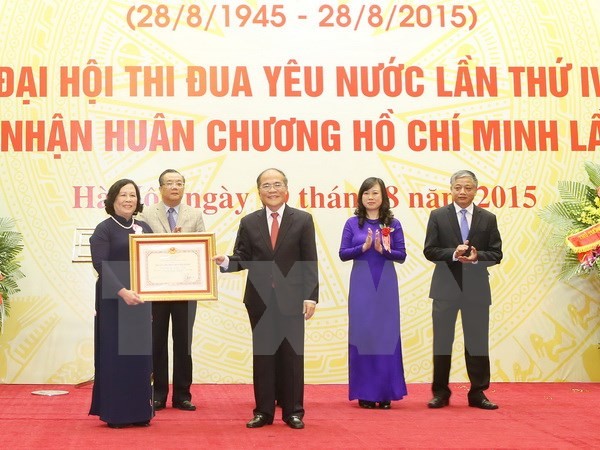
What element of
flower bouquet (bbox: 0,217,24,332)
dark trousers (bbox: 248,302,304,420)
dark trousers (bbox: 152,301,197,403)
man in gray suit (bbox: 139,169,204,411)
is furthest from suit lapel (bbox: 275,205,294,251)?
flower bouquet (bbox: 0,217,24,332)

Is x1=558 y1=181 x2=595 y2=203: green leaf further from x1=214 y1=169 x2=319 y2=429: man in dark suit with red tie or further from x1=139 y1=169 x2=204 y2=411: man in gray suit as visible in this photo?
x1=139 y1=169 x2=204 y2=411: man in gray suit

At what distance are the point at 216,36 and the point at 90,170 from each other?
141 cm

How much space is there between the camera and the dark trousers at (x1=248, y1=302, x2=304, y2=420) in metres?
4.04

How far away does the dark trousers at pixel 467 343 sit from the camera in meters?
4.71

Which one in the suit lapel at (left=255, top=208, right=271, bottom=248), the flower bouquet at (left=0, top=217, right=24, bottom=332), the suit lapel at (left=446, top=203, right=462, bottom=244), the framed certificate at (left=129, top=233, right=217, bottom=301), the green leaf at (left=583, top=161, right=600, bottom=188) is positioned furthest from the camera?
the green leaf at (left=583, top=161, right=600, bottom=188)

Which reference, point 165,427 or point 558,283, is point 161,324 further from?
point 558,283

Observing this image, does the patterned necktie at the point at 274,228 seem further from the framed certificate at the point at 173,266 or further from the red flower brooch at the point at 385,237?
the red flower brooch at the point at 385,237

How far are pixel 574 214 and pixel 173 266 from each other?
3.20 meters

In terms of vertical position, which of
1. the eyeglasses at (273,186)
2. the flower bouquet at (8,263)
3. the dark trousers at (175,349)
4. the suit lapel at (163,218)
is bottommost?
the dark trousers at (175,349)

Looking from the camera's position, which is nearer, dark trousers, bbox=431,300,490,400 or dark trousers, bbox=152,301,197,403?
dark trousers, bbox=431,300,490,400

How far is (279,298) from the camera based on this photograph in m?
4.04

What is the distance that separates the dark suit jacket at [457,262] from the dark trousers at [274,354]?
1.13m

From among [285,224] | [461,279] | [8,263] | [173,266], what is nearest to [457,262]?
[461,279]

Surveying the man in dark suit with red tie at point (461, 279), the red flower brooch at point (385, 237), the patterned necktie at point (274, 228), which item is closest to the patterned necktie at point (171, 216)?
the patterned necktie at point (274, 228)
